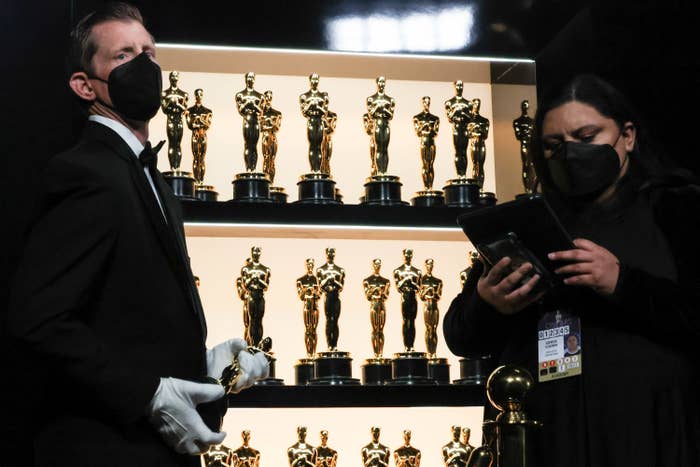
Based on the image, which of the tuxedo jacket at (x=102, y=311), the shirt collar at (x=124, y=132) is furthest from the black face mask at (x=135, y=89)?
the tuxedo jacket at (x=102, y=311)

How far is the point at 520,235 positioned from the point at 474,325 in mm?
239

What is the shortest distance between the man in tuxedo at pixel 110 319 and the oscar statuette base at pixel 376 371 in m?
1.28

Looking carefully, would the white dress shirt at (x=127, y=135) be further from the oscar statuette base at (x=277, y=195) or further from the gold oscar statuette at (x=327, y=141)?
the gold oscar statuette at (x=327, y=141)

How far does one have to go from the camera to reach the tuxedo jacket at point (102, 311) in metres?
1.67

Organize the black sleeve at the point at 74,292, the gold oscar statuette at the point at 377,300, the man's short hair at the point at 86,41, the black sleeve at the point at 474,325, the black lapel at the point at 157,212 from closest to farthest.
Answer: the black sleeve at the point at 74,292 < the black lapel at the point at 157,212 < the man's short hair at the point at 86,41 < the black sleeve at the point at 474,325 < the gold oscar statuette at the point at 377,300

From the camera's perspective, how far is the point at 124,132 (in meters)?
1.97

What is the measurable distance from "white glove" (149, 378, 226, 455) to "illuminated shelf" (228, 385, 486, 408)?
1.17m

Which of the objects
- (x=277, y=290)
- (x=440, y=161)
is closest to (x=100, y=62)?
(x=277, y=290)

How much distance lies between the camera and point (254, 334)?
3.11 m

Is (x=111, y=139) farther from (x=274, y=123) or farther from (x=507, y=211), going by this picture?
(x=274, y=123)

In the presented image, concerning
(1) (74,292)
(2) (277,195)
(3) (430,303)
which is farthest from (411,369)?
(1) (74,292)

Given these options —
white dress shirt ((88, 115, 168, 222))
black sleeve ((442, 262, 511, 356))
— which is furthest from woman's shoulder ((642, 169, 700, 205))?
white dress shirt ((88, 115, 168, 222))

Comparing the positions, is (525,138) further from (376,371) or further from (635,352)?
(635,352)

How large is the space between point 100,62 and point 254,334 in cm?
125
